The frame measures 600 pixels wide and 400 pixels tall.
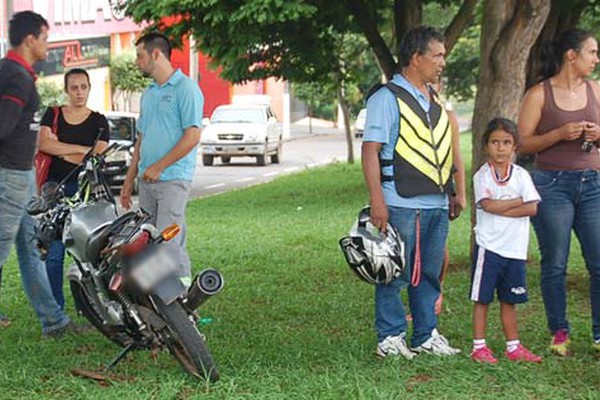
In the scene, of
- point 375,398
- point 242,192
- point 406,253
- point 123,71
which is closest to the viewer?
point 375,398

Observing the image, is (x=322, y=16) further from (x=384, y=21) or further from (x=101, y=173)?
(x=101, y=173)

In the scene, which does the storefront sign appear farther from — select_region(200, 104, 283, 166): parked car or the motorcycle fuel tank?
the motorcycle fuel tank

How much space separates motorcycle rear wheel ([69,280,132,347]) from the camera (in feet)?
21.3

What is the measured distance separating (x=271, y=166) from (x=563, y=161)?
2977 cm

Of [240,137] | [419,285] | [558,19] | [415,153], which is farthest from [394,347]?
[240,137]

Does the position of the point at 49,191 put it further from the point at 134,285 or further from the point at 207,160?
the point at 207,160

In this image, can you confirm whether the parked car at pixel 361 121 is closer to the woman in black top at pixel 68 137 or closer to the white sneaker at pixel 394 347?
the white sneaker at pixel 394 347

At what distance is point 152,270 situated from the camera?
242 inches

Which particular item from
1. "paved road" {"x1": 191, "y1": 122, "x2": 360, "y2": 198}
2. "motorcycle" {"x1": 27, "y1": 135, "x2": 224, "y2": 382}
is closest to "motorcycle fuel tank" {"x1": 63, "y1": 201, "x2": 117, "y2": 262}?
"motorcycle" {"x1": 27, "y1": 135, "x2": 224, "y2": 382}

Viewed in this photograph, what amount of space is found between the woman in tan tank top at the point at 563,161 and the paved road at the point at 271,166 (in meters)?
19.0

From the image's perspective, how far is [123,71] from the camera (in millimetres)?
45906

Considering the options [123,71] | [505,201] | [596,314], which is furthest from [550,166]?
[123,71]

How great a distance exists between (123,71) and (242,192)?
2219cm

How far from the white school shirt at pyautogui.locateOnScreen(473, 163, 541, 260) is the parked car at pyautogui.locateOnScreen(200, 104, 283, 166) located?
93.7ft
